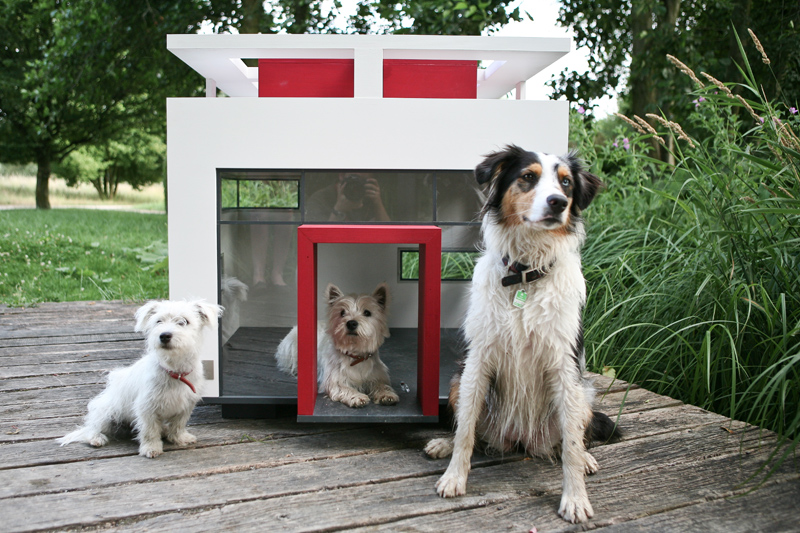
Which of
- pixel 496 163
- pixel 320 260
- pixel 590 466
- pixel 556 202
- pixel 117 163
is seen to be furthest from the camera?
pixel 117 163

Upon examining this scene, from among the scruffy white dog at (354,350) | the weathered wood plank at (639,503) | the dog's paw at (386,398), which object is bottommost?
the weathered wood plank at (639,503)

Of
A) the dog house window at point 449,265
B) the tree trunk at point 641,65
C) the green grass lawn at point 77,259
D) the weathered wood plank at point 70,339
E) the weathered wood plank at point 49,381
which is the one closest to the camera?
the weathered wood plank at point 49,381

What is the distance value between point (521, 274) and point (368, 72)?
1471mm

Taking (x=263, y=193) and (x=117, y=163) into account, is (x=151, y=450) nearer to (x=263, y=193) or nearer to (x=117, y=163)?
(x=263, y=193)

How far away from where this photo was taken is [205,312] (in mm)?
2777

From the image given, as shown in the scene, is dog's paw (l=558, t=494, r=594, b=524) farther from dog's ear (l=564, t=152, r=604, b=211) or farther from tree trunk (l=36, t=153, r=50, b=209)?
tree trunk (l=36, t=153, r=50, b=209)

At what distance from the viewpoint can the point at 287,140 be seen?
3.00m

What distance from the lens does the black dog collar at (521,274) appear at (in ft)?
7.75

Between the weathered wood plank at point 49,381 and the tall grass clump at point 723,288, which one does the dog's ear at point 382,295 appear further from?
the weathered wood plank at point 49,381

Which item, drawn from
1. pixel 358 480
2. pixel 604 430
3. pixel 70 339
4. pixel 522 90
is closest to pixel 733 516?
pixel 604 430

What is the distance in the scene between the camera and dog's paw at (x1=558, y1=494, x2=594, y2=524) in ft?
7.13

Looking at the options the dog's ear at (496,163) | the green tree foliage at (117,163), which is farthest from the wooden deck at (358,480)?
the green tree foliage at (117,163)

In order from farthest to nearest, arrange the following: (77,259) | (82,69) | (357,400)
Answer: (77,259) → (82,69) → (357,400)

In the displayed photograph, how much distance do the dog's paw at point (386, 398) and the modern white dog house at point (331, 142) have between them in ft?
0.18
